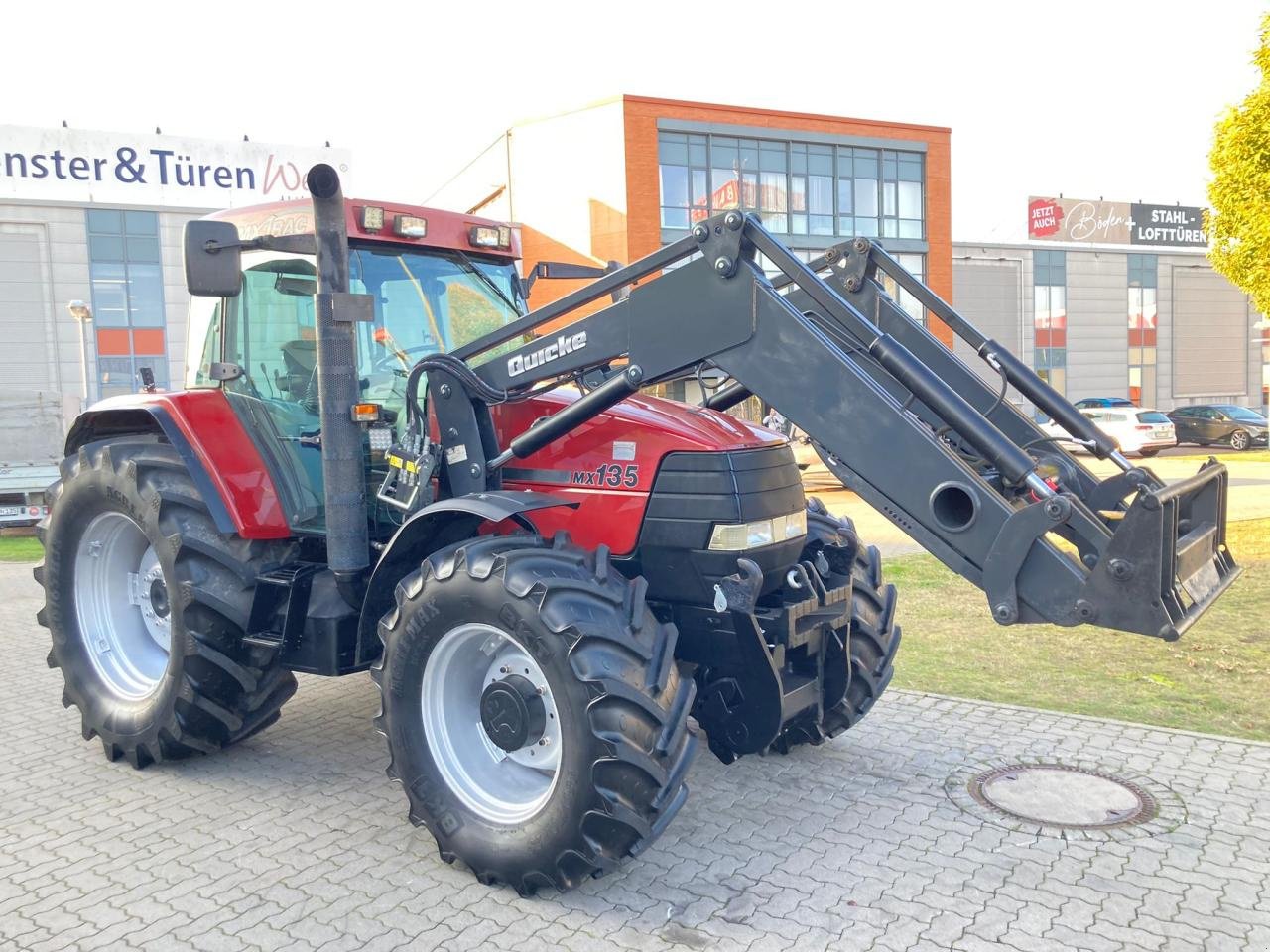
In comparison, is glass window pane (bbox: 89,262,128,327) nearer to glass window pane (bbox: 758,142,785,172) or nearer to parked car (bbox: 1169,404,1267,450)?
glass window pane (bbox: 758,142,785,172)

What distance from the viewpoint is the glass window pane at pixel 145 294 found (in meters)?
29.6

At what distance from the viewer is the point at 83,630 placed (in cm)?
552

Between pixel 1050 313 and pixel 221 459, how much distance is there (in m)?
43.8

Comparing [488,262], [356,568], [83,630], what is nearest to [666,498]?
[356,568]

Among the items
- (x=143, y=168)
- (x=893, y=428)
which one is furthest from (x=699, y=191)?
(x=893, y=428)

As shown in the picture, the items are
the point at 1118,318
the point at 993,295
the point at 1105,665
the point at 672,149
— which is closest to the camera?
the point at 1105,665

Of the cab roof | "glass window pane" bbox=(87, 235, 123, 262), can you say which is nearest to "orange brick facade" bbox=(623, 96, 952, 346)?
"glass window pane" bbox=(87, 235, 123, 262)

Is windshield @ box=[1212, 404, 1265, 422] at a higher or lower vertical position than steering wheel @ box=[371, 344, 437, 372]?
lower

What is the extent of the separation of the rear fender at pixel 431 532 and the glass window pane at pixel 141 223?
29.3 metres

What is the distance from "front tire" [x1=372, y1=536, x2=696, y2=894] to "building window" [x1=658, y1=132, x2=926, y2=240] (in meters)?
27.9

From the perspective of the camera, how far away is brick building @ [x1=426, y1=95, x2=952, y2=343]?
3108 cm

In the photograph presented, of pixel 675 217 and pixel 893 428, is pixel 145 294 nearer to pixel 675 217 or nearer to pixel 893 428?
pixel 675 217

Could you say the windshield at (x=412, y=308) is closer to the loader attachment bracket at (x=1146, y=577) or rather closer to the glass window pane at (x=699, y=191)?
the loader attachment bracket at (x=1146, y=577)

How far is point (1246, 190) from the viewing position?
45.0 feet
